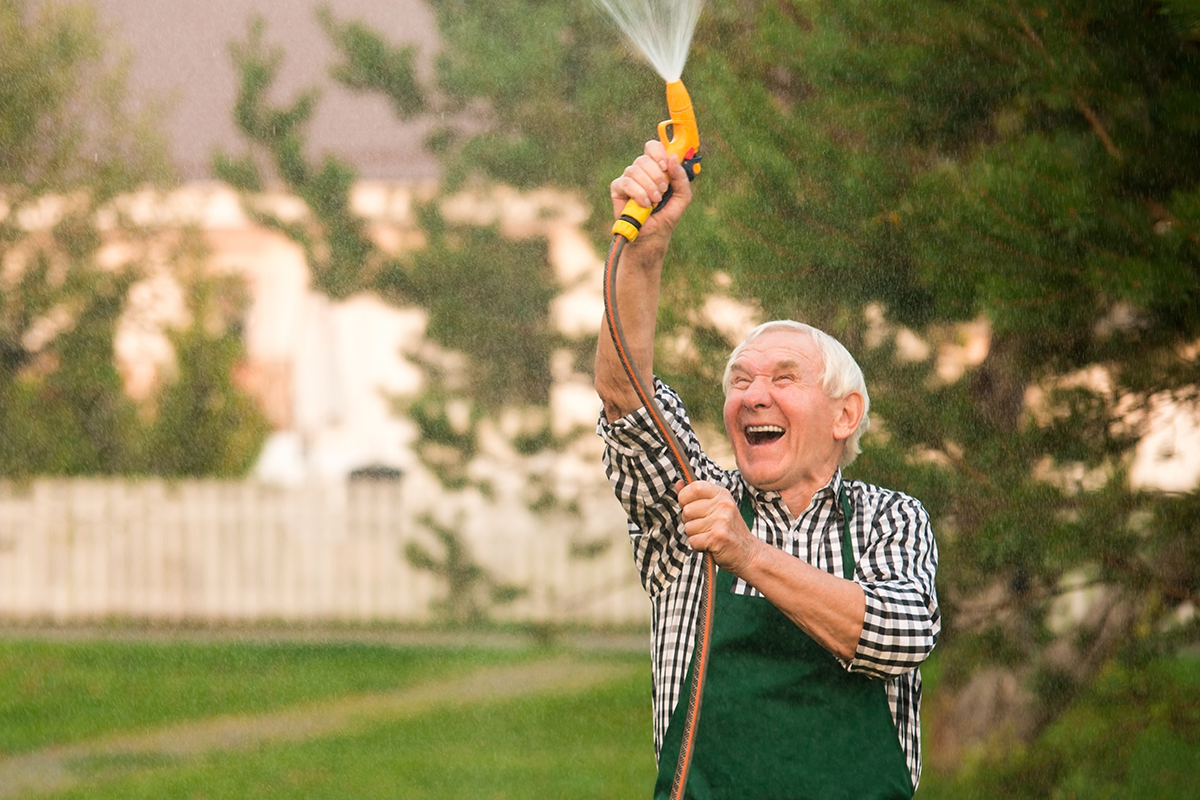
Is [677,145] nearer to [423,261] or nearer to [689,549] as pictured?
[689,549]

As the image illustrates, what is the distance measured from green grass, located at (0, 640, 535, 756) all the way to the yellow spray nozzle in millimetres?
4757

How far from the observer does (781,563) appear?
1333mm

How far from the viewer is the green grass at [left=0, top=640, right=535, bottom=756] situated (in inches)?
228

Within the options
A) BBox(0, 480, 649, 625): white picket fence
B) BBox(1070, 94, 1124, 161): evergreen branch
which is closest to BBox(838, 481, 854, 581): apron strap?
BBox(1070, 94, 1124, 161): evergreen branch

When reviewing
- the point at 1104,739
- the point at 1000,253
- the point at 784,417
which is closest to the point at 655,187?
the point at 784,417

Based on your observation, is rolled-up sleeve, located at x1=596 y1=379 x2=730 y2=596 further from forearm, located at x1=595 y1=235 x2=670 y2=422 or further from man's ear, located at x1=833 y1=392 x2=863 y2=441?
man's ear, located at x1=833 y1=392 x2=863 y2=441

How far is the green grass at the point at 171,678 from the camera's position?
579cm

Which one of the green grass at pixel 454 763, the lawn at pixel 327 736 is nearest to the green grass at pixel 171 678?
the lawn at pixel 327 736

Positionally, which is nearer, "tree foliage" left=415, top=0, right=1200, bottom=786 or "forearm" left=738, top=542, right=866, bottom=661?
"forearm" left=738, top=542, right=866, bottom=661

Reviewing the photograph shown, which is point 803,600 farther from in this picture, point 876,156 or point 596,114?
point 596,114

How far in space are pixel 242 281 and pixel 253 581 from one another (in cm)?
174

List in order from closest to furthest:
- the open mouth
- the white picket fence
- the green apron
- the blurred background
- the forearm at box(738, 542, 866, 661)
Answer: the forearm at box(738, 542, 866, 661) → the green apron → the open mouth → the blurred background → the white picket fence

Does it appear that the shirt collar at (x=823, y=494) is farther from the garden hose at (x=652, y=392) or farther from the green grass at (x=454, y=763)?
the green grass at (x=454, y=763)

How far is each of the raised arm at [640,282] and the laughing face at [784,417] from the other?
12 cm
